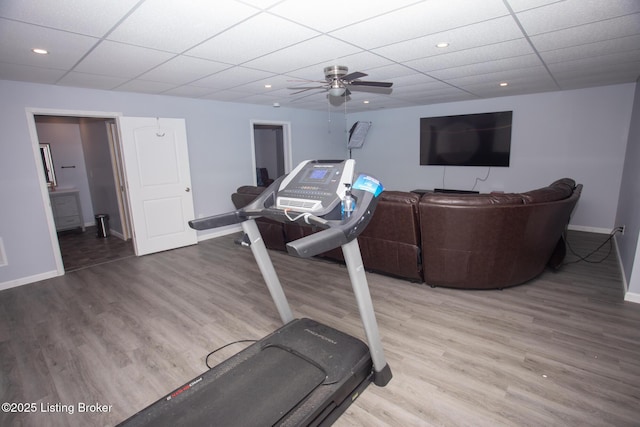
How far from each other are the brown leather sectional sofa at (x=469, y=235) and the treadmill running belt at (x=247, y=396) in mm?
1680

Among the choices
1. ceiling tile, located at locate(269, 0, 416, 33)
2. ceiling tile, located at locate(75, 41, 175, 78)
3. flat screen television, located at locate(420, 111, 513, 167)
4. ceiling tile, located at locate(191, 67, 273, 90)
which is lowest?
flat screen television, located at locate(420, 111, 513, 167)

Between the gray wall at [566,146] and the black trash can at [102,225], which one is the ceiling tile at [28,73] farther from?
the gray wall at [566,146]

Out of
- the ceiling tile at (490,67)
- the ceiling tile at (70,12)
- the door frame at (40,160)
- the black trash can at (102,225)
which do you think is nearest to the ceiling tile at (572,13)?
the ceiling tile at (490,67)

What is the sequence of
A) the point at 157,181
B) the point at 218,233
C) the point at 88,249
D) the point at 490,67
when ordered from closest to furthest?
the point at 490,67 < the point at 157,181 < the point at 88,249 < the point at 218,233

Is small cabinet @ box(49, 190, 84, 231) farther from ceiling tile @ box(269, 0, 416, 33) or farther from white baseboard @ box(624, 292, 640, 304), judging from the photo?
white baseboard @ box(624, 292, 640, 304)

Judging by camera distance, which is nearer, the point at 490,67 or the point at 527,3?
the point at 527,3

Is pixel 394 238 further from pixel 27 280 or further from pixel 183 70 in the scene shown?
pixel 27 280

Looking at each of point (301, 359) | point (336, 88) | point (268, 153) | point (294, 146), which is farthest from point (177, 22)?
point (268, 153)

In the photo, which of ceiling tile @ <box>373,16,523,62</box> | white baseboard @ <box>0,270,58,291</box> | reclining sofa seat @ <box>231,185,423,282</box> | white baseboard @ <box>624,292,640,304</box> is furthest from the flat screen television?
white baseboard @ <box>0,270,58,291</box>

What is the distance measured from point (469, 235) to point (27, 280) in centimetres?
499

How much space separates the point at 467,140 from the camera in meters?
6.03

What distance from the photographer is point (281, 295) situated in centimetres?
243

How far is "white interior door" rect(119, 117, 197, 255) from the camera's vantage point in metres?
4.41

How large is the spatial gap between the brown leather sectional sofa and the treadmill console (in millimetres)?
1203
